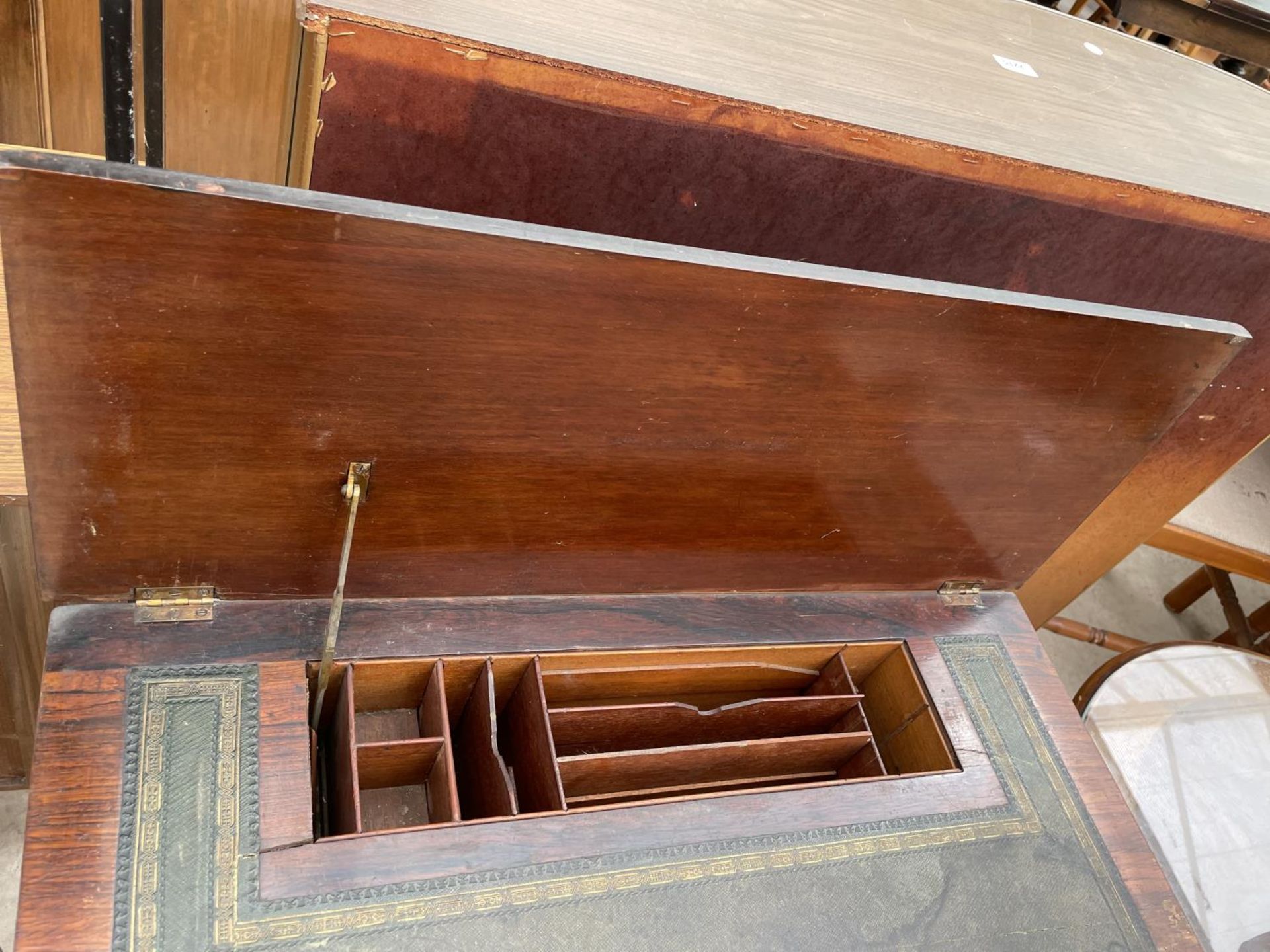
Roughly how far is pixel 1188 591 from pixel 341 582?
115 inches

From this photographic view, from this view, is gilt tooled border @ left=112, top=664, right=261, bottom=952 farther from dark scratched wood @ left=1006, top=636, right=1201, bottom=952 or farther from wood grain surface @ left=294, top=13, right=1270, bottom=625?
dark scratched wood @ left=1006, top=636, right=1201, bottom=952

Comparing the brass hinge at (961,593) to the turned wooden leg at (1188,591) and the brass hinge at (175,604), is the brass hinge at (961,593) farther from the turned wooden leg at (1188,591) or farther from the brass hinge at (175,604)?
the turned wooden leg at (1188,591)

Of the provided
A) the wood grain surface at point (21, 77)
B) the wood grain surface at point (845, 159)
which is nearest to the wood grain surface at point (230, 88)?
the wood grain surface at point (21, 77)

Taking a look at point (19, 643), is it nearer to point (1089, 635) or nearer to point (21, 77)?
point (21, 77)

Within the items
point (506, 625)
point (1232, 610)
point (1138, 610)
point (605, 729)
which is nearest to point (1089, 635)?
point (1232, 610)

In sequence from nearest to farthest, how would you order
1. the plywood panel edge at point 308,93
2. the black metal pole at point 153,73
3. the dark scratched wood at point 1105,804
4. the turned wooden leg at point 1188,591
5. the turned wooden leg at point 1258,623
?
the plywood panel edge at point 308,93 < the dark scratched wood at point 1105,804 < the black metal pole at point 153,73 < the turned wooden leg at point 1258,623 < the turned wooden leg at point 1188,591

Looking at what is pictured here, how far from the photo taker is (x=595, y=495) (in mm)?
1117

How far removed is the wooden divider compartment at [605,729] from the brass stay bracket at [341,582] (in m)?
0.03

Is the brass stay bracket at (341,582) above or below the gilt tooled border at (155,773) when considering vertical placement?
above

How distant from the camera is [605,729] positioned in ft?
4.07

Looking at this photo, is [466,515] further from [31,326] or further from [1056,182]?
[1056,182]

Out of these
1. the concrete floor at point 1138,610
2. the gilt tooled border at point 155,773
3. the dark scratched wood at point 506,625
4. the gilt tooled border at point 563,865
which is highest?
the dark scratched wood at point 506,625

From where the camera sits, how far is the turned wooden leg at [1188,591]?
313cm

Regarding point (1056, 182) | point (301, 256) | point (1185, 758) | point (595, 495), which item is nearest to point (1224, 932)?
point (1185, 758)
